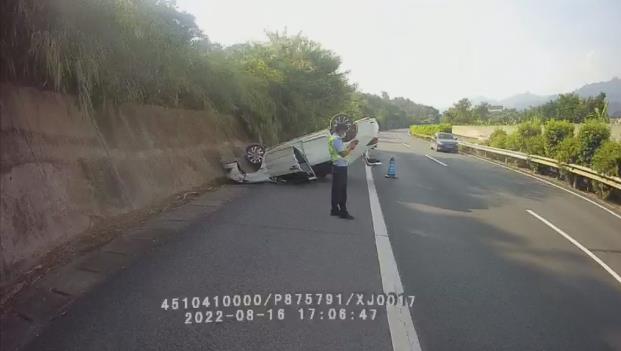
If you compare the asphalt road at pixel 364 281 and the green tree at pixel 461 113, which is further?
the green tree at pixel 461 113

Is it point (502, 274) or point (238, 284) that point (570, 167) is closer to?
point (502, 274)

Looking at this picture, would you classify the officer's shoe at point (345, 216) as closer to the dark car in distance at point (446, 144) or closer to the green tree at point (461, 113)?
the dark car in distance at point (446, 144)

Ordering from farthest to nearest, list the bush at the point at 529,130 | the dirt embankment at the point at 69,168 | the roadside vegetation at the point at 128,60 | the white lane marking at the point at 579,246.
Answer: the bush at the point at 529,130, the white lane marking at the point at 579,246, the roadside vegetation at the point at 128,60, the dirt embankment at the point at 69,168

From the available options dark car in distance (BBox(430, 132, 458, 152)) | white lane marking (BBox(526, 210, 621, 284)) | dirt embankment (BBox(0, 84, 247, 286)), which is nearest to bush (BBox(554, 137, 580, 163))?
white lane marking (BBox(526, 210, 621, 284))

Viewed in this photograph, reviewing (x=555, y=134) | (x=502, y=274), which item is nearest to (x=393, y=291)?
(x=502, y=274)

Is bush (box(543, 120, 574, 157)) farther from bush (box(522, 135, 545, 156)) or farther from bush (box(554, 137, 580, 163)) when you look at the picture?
bush (box(554, 137, 580, 163))

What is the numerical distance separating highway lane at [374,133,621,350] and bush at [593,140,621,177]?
10.6ft

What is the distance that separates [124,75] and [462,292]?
693 cm

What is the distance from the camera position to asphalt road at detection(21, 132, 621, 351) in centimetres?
391

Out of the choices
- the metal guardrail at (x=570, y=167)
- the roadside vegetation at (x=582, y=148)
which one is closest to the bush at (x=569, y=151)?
the roadside vegetation at (x=582, y=148)

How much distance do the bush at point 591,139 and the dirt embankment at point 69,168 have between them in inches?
579

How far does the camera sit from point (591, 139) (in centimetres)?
1722

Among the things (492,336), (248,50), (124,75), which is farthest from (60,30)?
(248,50)

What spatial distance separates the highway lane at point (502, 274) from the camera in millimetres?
4281
